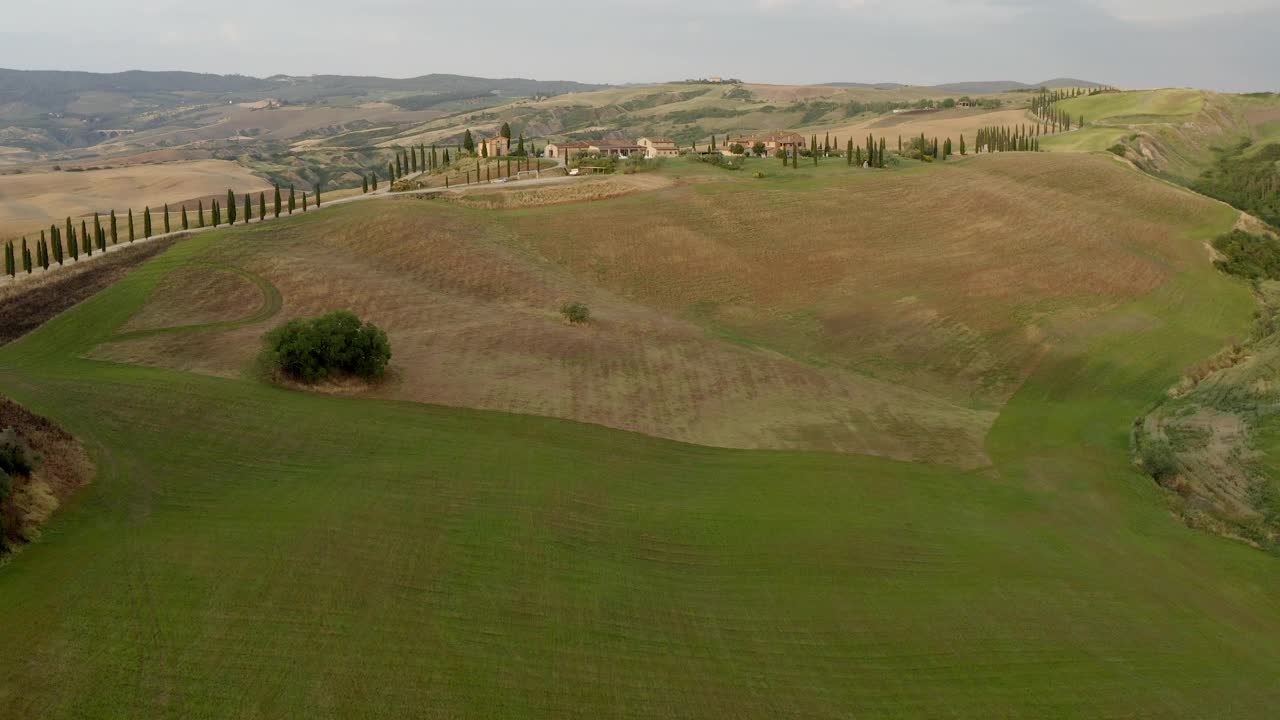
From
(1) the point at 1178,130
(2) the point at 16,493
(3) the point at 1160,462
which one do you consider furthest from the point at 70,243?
(1) the point at 1178,130

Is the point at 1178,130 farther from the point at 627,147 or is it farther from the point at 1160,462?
the point at 1160,462

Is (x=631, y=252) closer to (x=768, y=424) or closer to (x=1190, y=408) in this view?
(x=768, y=424)

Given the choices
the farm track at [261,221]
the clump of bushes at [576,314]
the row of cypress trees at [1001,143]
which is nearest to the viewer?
the clump of bushes at [576,314]

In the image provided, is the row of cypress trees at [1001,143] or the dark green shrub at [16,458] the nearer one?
the dark green shrub at [16,458]

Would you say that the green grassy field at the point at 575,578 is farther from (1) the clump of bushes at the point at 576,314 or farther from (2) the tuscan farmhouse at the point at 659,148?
(2) the tuscan farmhouse at the point at 659,148

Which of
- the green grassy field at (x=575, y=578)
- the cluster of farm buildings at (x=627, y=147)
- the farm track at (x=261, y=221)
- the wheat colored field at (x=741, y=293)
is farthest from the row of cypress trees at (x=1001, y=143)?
the green grassy field at (x=575, y=578)

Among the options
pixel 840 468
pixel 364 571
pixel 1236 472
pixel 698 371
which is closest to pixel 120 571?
pixel 364 571

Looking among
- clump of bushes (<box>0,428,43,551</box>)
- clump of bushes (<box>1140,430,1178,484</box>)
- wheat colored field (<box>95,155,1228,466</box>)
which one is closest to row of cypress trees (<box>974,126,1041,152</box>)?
wheat colored field (<box>95,155,1228,466</box>)
